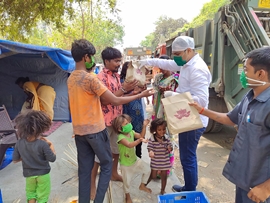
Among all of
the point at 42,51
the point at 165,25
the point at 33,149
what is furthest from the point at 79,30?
the point at 165,25

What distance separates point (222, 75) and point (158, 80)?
158 cm

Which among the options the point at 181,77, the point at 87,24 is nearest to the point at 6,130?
the point at 181,77

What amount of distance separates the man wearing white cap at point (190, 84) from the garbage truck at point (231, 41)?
4.75ft

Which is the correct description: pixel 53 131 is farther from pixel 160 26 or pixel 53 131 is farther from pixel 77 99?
pixel 160 26

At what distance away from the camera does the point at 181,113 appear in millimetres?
1974

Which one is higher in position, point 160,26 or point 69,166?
point 160,26

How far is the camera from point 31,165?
205 cm

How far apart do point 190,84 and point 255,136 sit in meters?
0.99

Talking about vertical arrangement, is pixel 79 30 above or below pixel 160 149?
above

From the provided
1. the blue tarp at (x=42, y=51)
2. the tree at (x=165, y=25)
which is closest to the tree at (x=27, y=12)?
the blue tarp at (x=42, y=51)

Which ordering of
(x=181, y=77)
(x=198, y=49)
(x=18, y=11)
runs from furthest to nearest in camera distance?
(x=18, y=11) → (x=198, y=49) → (x=181, y=77)

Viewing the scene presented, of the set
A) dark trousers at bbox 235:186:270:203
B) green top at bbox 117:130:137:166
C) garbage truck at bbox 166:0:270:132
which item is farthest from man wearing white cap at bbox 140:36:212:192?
garbage truck at bbox 166:0:270:132

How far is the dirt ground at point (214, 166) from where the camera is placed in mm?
2895

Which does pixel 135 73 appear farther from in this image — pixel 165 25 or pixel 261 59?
pixel 165 25
